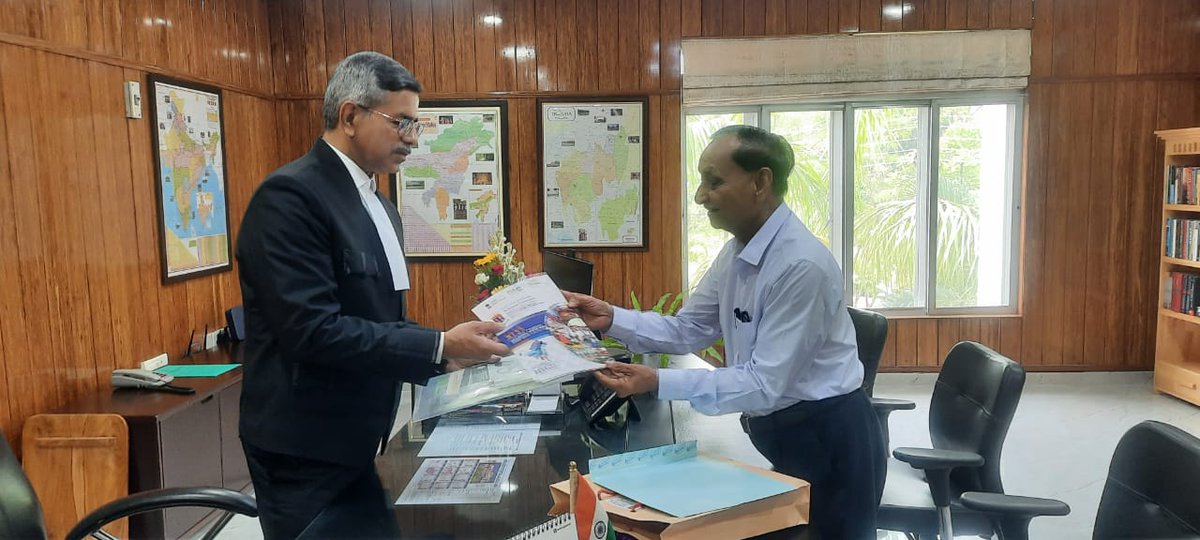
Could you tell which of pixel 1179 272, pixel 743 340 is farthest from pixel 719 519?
pixel 1179 272

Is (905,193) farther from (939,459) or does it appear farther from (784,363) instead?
(784,363)

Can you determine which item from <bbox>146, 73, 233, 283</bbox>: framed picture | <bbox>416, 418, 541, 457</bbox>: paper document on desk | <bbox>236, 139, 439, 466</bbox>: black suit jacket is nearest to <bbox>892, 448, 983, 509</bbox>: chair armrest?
<bbox>416, 418, 541, 457</bbox>: paper document on desk

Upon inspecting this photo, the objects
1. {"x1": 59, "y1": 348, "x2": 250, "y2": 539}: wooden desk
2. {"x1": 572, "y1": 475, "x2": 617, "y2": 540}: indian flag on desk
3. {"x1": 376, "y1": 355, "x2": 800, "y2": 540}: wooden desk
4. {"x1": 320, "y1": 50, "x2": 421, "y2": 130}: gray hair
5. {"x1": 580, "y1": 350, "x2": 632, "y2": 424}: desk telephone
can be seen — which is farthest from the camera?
{"x1": 59, "y1": 348, "x2": 250, "y2": 539}: wooden desk

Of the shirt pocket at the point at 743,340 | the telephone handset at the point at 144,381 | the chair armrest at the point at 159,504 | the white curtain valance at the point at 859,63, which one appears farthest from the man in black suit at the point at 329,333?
the white curtain valance at the point at 859,63

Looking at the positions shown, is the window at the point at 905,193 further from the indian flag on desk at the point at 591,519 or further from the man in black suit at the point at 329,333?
the indian flag on desk at the point at 591,519

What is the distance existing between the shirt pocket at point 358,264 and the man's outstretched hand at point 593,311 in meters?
0.62

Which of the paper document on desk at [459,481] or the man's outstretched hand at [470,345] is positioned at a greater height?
the man's outstretched hand at [470,345]

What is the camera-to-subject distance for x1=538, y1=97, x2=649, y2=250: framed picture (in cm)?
493

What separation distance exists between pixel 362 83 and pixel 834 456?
1.36m

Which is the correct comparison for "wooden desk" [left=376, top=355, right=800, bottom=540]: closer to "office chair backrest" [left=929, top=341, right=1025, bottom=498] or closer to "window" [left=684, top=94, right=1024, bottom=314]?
"office chair backrest" [left=929, top=341, right=1025, bottom=498]

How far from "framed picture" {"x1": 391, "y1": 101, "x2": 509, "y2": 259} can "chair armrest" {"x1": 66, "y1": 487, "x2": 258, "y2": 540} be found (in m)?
3.30

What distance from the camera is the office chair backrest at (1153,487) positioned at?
1.32 meters

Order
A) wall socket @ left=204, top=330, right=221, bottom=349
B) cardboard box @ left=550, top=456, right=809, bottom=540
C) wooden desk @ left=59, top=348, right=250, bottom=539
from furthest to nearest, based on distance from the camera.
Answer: wall socket @ left=204, top=330, right=221, bottom=349 → wooden desk @ left=59, top=348, right=250, bottom=539 → cardboard box @ left=550, top=456, right=809, bottom=540

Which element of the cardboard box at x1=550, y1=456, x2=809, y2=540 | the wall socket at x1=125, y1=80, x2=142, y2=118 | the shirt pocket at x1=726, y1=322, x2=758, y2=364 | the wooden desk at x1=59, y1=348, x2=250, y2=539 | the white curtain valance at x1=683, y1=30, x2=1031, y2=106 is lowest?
the wooden desk at x1=59, y1=348, x2=250, y2=539
